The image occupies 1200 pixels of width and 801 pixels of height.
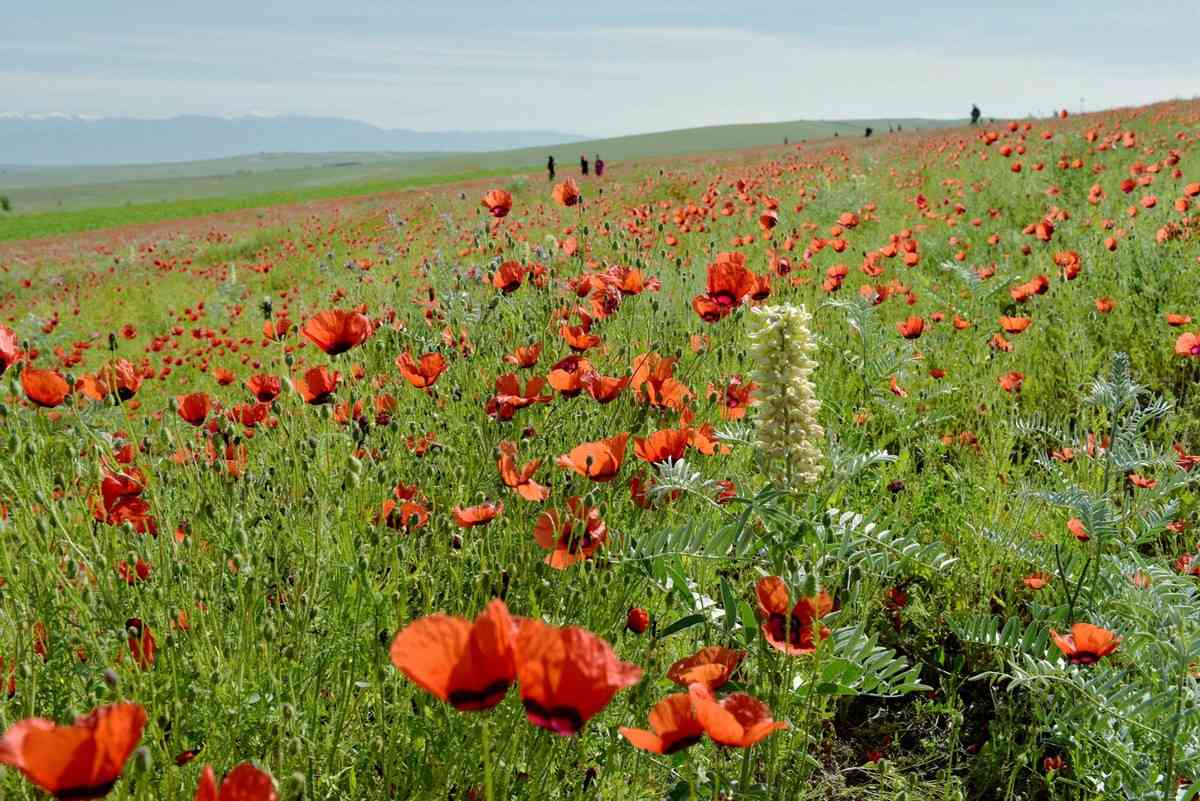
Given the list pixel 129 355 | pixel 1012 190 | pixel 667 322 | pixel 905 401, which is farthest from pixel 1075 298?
pixel 129 355

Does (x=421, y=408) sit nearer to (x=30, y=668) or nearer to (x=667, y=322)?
(x=667, y=322)

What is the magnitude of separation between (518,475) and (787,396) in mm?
648

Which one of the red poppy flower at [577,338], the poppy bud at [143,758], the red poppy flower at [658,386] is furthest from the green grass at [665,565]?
the red poppy flower at [577,338]

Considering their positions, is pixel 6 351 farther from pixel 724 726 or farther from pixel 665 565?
pixel 724 726

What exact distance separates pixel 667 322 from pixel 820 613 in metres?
2.74

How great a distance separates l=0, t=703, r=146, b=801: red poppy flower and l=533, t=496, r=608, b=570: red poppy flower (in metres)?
0.80

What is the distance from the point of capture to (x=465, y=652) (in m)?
0.83

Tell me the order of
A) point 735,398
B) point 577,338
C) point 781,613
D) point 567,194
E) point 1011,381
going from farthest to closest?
1. point 567,194
2. point 1011,381
3. point 735,398
4. point 577,338
5. point 781,613

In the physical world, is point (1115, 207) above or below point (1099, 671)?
above

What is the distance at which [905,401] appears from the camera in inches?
136

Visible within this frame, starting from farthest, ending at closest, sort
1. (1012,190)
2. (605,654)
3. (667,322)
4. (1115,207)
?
(1012,190)
(1115,207)
(667,322)
(605,654)

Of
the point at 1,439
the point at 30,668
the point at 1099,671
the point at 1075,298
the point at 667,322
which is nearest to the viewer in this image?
the point at 30,668

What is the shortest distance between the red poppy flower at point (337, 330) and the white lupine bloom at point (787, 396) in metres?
1.07

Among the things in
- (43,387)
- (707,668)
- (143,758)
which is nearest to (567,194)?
(43,387)
